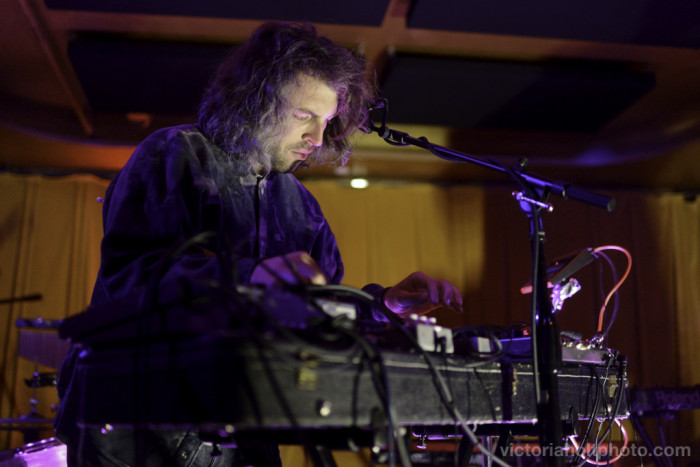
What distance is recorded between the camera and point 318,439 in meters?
1.05

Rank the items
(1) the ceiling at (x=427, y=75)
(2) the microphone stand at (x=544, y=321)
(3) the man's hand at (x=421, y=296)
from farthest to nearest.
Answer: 1. (1) the ceiling at (x=427, y=75)
2. (3) the man's hand at (x=421, y=296)
3. (2) the microphone stand at (x=544, y=321)

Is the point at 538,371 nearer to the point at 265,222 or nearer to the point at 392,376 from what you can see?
the point at 392,376

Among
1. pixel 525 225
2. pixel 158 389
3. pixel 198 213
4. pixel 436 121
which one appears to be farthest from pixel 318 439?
pixel 525 225

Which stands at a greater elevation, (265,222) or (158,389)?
(265,222)

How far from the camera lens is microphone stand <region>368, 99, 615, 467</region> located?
1323 millimetres

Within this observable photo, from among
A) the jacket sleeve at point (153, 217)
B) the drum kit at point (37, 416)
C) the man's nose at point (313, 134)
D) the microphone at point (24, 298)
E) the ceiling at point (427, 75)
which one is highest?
the ceiling at point (427, 75)

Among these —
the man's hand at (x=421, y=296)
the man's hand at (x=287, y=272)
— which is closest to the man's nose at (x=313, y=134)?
the man's hand at (x=421, y=296)

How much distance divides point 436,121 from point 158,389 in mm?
4602

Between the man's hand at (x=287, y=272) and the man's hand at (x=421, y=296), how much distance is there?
1.93 ft

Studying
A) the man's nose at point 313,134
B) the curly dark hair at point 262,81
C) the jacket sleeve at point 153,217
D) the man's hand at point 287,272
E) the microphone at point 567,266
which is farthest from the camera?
the man's nose at point 313,134

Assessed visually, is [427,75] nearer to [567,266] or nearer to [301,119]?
[301,119]

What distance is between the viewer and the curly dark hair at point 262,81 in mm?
1812

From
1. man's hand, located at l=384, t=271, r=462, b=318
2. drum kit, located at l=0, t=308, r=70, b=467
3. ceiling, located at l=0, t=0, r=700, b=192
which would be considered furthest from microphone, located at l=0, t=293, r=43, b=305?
man's hand, located at l=384, t=271, r=462, b=318

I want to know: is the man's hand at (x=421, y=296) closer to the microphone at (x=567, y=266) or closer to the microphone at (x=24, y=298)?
the microphone at (x=567, y=266)
